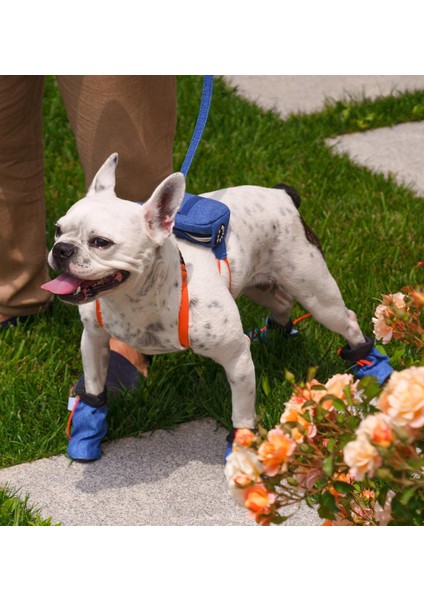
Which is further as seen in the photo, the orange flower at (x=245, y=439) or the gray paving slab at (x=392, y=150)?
the gray paving slab at (x=392, y=150)

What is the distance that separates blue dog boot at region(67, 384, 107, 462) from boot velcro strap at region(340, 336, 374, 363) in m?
1.00

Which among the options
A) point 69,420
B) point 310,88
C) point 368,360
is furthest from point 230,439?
point 310,88

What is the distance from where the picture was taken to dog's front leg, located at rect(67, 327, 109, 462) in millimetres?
3242

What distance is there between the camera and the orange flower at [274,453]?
1.58 m

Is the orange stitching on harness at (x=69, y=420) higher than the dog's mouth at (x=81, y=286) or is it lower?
lower

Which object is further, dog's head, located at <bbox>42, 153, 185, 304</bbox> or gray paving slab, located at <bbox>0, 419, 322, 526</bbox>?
gray paving slab, located at <bbox>0, 419, 322, 526</bbox>

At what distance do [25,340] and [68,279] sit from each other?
1.38m

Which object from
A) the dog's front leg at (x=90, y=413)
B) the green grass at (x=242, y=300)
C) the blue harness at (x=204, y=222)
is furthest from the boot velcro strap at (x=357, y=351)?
the dog's front leg at (x=90, y=413)

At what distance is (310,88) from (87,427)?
388 centimetres

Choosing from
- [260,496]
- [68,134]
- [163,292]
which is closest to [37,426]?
[163,292]

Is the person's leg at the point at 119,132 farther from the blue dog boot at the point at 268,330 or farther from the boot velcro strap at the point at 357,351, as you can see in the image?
the boot velcro strap at the point at 357,351

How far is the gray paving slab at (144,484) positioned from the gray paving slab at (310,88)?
319 centimetres

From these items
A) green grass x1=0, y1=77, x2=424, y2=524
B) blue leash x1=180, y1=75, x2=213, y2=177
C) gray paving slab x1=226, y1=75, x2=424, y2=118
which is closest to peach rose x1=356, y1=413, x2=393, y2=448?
blue leash x1=180, y1=75, x2=213, y2=177

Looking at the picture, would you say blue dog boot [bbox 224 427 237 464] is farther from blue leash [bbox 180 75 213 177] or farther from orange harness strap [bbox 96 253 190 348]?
blue leash [bbox 180 75 213 177]
